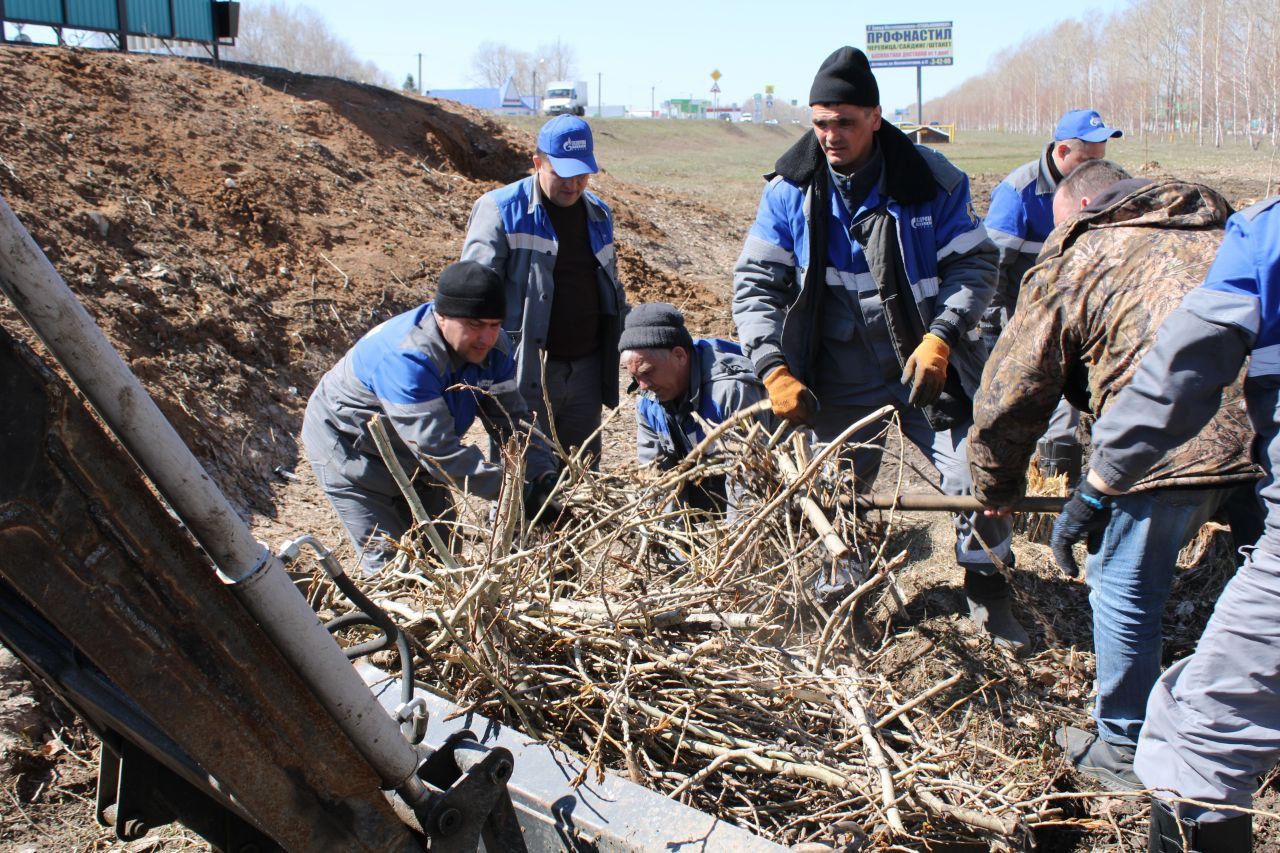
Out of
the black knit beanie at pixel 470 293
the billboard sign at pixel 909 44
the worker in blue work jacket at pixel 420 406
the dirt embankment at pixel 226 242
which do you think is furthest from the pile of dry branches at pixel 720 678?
the billboard sign at pixel 909 44

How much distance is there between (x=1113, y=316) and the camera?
2.61 m

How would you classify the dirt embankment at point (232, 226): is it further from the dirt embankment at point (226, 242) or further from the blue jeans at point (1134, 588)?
the blue jeans at point (1134, 588)

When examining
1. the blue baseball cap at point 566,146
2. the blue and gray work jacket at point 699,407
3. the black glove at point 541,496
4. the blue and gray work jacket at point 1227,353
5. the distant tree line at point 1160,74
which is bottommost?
the black glove at point 541,496

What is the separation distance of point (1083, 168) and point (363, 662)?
8.49 feet

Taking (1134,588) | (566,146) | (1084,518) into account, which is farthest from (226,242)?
(1134,588)

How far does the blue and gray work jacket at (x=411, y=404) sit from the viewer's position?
129 inches

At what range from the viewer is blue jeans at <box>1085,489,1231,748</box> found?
8.84 feet

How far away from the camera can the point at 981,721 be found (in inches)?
128

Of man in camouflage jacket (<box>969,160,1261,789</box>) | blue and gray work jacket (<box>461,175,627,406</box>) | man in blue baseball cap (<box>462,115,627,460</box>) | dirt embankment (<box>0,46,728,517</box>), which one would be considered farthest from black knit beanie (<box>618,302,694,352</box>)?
dirt embankment (<box>0,46,728,517</box>)

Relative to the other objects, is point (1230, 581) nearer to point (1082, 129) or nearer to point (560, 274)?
point (560, 274)

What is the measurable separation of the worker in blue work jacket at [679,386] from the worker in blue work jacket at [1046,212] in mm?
1928

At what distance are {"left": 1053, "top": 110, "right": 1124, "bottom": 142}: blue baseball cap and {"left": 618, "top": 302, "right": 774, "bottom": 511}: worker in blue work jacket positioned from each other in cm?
236

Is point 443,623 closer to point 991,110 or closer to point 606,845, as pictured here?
point 606,845

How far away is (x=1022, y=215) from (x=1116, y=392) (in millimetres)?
2669
